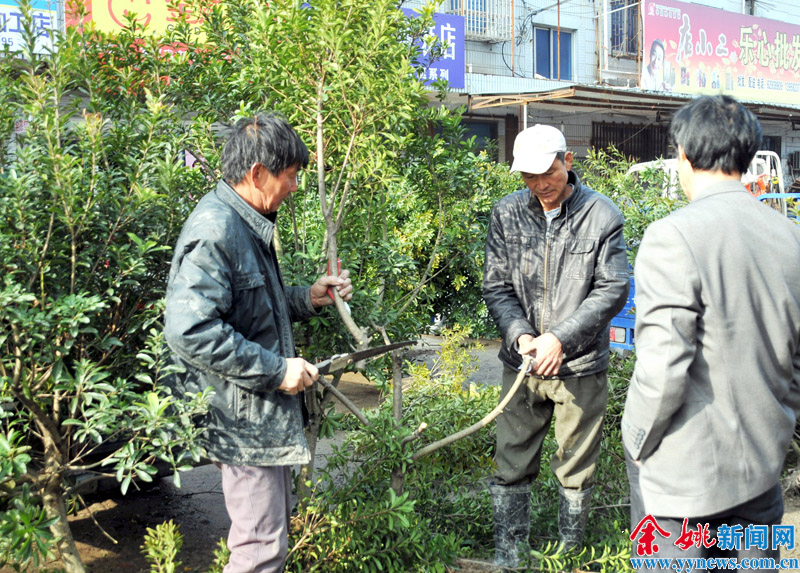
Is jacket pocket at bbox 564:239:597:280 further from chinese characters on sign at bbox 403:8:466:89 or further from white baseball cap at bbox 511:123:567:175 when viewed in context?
chinese characters on sign at bbox 403:8:466:89

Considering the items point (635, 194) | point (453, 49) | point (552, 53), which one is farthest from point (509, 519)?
point (552, 53)

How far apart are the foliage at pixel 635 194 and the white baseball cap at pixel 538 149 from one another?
158cm

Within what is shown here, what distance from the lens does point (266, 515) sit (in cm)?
238

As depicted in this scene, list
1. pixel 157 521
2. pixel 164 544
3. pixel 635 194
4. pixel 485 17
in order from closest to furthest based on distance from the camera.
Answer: pixel 164 544 < pixel 157 521 < pixel 635 194 < pixel 485 17

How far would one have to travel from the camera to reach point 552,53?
19.0 m

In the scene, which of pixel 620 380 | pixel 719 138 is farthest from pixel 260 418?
pixel 620 380

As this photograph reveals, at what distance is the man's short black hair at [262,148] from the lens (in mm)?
2371

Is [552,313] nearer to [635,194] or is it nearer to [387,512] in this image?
[387,512]

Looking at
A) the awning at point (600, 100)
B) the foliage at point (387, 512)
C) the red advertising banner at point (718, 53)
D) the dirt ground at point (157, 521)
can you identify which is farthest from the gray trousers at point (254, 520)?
the red advertising banner at point (718, 53)

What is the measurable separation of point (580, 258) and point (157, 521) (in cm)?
271

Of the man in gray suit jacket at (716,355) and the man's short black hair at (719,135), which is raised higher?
the man's short black hair at (719,135)

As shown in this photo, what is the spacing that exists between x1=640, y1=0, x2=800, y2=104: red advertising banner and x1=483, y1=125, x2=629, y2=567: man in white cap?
15453 mm

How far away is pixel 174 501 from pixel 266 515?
2.26 meters

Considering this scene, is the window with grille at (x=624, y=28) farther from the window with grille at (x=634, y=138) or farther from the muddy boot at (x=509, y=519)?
the muddy boot at (x=509, y=519)
